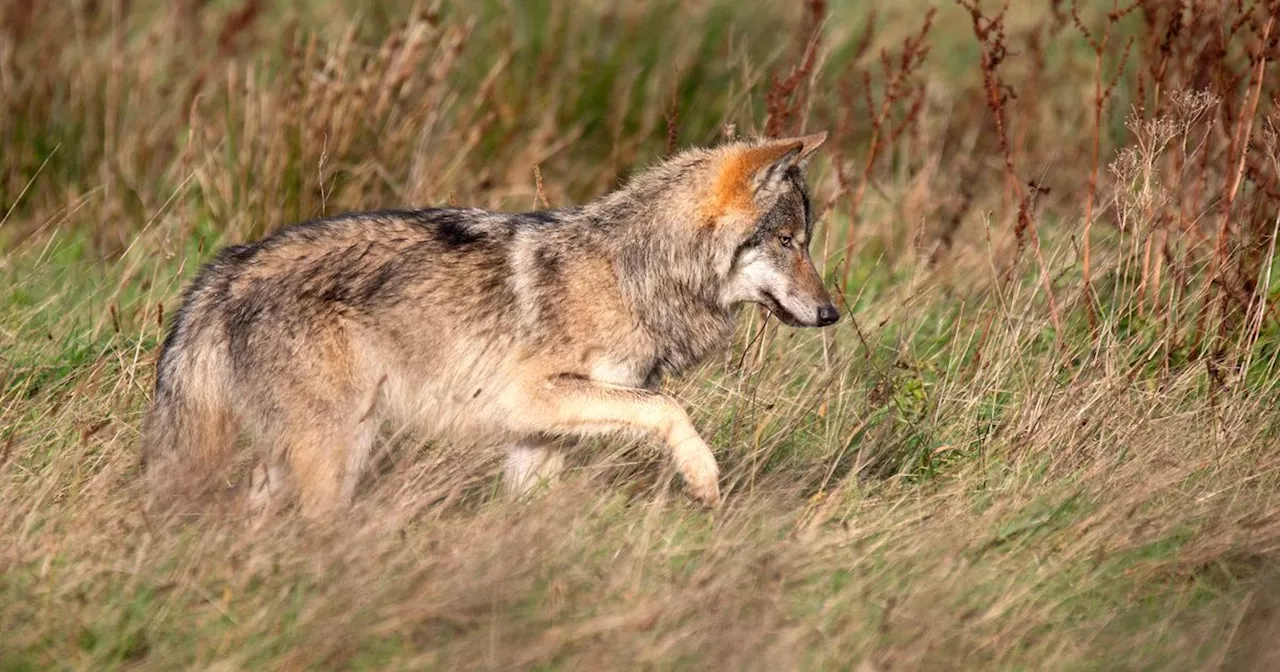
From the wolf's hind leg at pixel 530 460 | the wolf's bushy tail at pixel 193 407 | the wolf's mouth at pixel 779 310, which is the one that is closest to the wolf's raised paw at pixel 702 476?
the wolf's hind leg at pixel 530 460

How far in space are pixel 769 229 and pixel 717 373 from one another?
1113mm

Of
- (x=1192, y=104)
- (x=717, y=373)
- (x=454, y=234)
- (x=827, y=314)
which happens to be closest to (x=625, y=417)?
(x=827, y=314)

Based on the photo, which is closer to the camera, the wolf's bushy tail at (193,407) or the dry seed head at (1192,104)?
the wolf's bushy tail at (193,407)

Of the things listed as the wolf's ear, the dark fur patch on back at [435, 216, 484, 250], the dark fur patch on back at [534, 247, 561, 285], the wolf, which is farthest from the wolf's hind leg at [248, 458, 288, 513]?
the wolf's ear

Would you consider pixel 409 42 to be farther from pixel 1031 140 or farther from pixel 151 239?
pixel 1031 140

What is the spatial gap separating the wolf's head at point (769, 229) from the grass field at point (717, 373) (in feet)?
1.59

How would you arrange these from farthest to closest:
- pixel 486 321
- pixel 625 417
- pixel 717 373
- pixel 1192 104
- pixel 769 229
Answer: pixel 717 373 → pixel 1192 104 → pixel 769 229 → pixel 486 321 → pixel 625 417

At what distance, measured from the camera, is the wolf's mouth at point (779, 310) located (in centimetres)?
549

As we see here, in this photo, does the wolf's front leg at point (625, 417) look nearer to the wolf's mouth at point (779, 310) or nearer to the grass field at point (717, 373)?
the grass field at point (717, 373)

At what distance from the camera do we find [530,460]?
18.0 ft

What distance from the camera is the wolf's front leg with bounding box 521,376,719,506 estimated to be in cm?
502

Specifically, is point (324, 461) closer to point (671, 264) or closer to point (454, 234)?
point (454, 234)

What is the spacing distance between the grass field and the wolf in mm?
210

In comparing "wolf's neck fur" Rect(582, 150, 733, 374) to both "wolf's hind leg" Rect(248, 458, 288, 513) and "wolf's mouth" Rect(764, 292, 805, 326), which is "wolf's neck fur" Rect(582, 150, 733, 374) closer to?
"wolf's mouth" Rect(764, 292, 805, 326)
